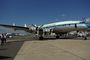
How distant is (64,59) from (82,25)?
45.3ft

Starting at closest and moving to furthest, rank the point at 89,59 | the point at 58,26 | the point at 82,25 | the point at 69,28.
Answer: the point at 89,59 < the point at 82,25 < the point at 69,28 < the point at 58,26

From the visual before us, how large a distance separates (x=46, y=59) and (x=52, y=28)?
594 inches

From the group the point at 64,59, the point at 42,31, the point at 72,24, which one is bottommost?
the point at 64,59

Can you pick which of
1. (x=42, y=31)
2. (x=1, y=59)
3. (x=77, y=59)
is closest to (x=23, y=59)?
(x=1, y=59)

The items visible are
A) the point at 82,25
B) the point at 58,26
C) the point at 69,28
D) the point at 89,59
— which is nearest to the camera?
the point at 89,59

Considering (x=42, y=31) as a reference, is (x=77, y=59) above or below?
below

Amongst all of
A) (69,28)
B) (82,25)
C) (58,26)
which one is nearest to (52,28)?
(58,26)

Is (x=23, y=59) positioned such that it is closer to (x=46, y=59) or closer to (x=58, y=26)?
(x=46, y=59)

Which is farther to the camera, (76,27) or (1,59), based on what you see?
(76,27)

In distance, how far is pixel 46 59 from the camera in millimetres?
4277

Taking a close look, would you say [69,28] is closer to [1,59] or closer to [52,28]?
[52,28]

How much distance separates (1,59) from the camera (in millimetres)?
4340

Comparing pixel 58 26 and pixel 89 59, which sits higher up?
pixel 58 26

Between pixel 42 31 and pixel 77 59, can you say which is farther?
pixel 42 31
